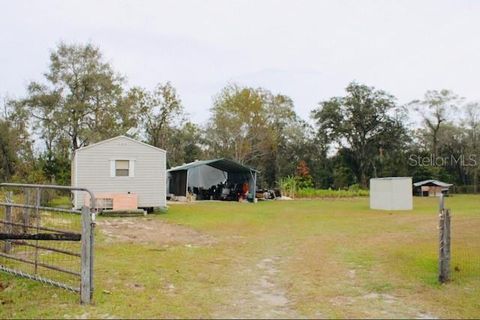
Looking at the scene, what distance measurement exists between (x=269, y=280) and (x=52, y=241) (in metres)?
3.11

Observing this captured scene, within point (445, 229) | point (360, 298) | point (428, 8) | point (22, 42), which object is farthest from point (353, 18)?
point (22, 42)

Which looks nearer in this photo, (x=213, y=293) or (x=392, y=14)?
(x=213, y=293)

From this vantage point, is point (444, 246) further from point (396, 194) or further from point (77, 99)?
point (77, 99)

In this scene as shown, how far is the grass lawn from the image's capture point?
4.96 meters

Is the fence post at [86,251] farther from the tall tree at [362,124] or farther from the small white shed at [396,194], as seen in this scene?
the tall tree at [362,124]

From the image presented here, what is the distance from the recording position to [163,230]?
12562 mm

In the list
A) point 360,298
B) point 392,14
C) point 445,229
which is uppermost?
point 392,14

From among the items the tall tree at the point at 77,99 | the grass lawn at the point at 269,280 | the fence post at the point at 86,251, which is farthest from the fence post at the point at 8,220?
the tall tree at the point at 77,99

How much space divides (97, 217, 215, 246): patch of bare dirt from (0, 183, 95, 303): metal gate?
2735 mm

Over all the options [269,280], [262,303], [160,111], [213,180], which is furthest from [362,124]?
[262,303]

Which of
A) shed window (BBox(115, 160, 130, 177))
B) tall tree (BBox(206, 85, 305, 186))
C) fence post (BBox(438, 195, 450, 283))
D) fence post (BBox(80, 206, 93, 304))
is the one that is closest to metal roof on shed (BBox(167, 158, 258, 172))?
shed window (BBox(115, 160, 130, 177))

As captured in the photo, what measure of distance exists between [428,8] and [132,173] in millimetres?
12143

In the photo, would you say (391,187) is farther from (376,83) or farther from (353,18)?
(376,83)

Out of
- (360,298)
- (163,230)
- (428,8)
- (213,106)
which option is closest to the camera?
(360,298)
